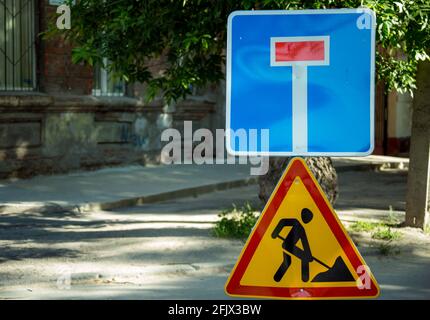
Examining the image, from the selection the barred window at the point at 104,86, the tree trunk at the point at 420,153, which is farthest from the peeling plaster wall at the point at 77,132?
the tree trunk at the point at 420,153

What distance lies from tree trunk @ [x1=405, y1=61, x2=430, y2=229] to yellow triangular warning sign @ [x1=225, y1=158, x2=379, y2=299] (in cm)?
613

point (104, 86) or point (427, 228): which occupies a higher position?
point (104, 86)

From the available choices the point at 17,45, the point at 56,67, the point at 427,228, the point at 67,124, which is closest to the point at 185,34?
the point at 427,228

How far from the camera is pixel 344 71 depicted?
13.8 ft

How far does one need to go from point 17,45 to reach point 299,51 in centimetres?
1191

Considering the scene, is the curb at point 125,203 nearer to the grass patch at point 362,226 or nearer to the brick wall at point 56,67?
the brick wall at point 56,67

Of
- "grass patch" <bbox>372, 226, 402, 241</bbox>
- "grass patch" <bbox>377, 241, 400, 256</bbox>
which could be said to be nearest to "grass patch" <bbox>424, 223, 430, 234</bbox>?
"grass patch" <bbox>372, 226, 402, 241</bbox>

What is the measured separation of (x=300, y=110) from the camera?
4.21 m

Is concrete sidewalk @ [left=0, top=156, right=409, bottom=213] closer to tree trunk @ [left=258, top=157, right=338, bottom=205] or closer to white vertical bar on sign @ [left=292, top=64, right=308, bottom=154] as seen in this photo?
tree trunk @ [left=258, top=157, right=338, bottom=205]

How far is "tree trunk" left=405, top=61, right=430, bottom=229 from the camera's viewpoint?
1002cm

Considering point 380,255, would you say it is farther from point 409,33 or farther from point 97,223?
point 97,223

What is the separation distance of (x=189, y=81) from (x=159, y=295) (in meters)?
2.66

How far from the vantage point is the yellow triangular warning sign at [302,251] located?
4113mm

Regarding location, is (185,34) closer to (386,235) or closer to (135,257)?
(135,257)
